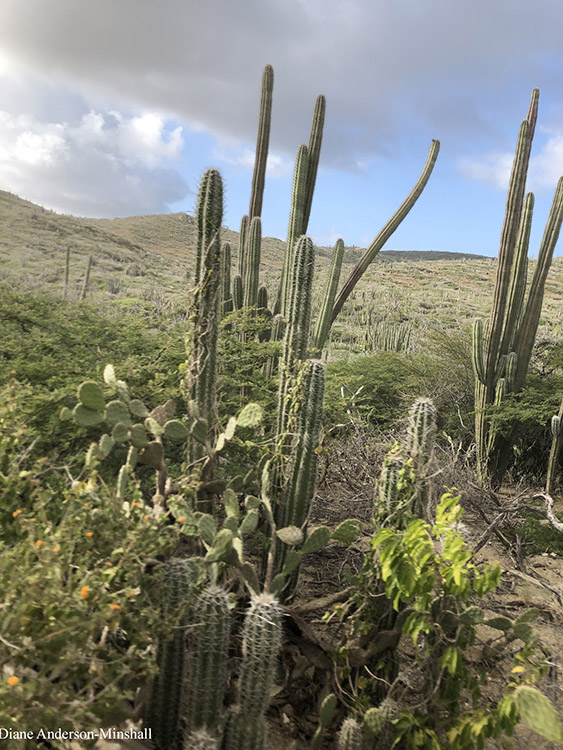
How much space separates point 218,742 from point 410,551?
1.25 m

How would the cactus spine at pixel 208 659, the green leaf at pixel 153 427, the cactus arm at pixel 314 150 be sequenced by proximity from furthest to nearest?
the cactus arm at pixel 314 150 → the green leaf at pixel 153 427 → the cactus spine at pixel 208 659

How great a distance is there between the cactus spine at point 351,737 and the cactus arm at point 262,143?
266 inches

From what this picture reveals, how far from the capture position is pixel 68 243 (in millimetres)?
36125

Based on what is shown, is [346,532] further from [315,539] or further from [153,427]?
[153,427]

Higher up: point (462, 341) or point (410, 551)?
point (462, 341)

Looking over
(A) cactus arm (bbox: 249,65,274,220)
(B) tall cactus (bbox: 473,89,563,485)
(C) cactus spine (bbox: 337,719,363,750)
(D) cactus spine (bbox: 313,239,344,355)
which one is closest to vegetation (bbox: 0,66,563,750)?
(C) cactus spine (bbox: 337,719,363,750)

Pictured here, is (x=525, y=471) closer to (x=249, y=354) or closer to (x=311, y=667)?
(x=249, y=354)

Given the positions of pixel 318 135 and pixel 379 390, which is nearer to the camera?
pixel 318 135

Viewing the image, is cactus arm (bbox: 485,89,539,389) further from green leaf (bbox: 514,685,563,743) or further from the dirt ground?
green leaf (bbox: 514,685,563,743)

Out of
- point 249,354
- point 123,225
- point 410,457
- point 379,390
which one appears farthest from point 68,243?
point 410,457

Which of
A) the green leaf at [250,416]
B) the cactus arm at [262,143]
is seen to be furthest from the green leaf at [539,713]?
the cactus arm at [262,143]

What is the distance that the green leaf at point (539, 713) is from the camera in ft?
7.38

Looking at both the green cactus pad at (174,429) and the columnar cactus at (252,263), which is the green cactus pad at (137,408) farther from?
the columnar cactus at (252,263)

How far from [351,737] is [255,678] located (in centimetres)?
62
